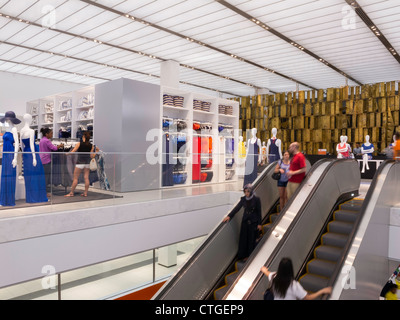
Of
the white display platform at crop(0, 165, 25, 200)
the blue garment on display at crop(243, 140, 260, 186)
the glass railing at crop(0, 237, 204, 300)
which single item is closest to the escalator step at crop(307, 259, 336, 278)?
the glass railing at crop(0, 237, 204, 300)

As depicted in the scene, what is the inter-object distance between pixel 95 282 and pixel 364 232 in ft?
24.9

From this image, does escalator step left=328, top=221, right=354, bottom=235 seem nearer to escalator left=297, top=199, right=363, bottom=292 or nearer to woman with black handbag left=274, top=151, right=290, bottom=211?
escalator left=297, top=199, right=363, bottom=292

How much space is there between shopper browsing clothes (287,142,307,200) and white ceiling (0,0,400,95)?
513cm

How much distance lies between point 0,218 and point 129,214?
234cm

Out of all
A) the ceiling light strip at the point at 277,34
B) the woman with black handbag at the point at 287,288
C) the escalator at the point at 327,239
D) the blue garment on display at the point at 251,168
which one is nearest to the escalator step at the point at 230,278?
the escalator at the point at 327,239

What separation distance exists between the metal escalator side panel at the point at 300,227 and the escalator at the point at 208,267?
0.99 m

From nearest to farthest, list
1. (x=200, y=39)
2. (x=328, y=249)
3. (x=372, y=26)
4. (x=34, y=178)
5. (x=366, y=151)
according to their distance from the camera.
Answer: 1. (x=328, y=249)
2. (x=34, y=178)
3. (x=372, y=26)
4. (x=200, y=39)
5. (x=366, y=151)

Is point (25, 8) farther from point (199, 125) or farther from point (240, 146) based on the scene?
point (240, 146)

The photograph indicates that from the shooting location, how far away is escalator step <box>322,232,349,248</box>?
539 centimetres

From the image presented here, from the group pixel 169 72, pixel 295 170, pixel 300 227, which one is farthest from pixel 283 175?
pixel 169 72

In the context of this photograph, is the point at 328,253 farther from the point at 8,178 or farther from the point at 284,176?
the point at 8,178

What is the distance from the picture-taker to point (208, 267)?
5.56 meters

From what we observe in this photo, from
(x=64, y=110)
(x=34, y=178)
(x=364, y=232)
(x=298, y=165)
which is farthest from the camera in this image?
(x=64, y=110)

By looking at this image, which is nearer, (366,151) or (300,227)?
(300,227)
